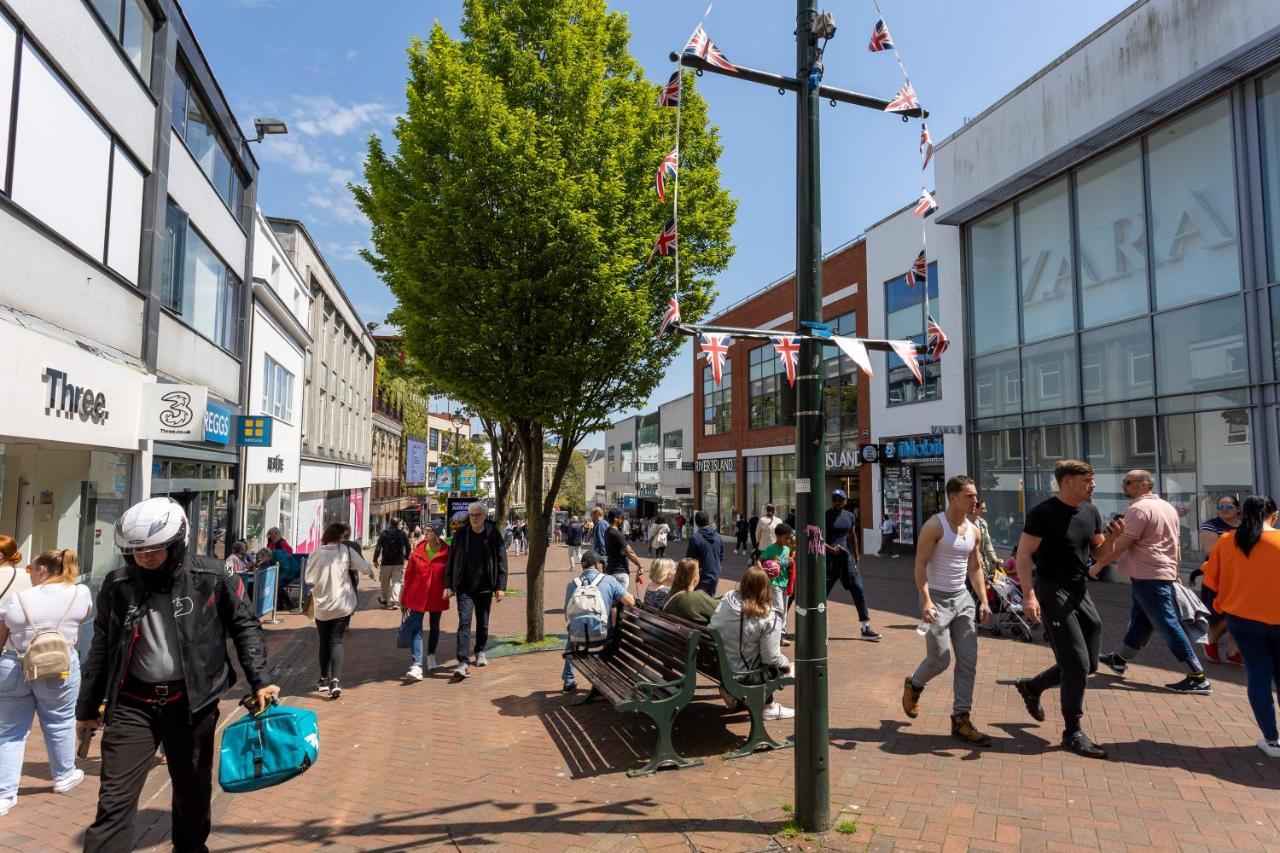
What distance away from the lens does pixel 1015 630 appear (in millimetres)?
8633

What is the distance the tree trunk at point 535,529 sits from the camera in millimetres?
9156

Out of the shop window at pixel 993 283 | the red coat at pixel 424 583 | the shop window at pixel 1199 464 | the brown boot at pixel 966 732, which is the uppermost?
the shop window at pixel 993 283

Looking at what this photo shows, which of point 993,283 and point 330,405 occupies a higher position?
point 993,283

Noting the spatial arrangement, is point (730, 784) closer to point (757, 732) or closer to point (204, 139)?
point (757, 732)

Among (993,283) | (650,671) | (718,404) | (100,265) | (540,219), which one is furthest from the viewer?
(718,404)

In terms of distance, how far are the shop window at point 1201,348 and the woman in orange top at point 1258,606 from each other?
358 inches

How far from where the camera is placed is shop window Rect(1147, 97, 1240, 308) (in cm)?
1228

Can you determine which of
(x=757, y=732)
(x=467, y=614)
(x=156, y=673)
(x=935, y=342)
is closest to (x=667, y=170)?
(x=935, y=342)

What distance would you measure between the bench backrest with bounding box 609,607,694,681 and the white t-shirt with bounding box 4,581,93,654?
3.66 meters

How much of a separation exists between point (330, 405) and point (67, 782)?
24273 mm

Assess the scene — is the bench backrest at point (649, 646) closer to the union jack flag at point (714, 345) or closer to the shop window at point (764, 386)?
Result: the union jack flag at point (714, 345)

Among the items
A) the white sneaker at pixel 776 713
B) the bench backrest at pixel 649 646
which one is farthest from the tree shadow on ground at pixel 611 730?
the bench backrest at pixel 649 646

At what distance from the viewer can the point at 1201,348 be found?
12570 millimetres

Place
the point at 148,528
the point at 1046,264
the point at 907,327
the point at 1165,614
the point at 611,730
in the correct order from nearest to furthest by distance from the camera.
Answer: the point at 148,528 → the point at 611,730 → the point at 1165,614 → the point at 1046,264 → the point at 907,327
